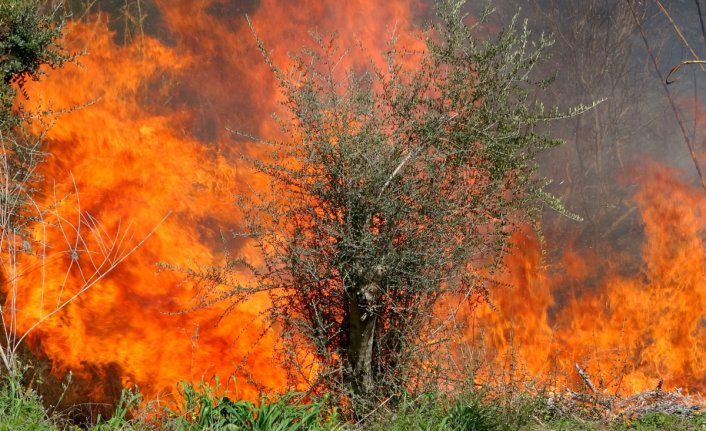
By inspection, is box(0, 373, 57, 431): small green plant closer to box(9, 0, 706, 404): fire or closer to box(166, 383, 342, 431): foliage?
box(166, 383, 342, 431): foliage

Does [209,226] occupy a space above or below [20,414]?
above

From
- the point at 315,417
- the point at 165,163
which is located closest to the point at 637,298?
the point at 165,163

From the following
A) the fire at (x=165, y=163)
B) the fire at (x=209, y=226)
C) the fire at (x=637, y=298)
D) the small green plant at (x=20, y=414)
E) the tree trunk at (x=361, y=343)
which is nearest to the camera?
the small green plant at (x=20, y=414)

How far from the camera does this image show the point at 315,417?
5898 millimetres

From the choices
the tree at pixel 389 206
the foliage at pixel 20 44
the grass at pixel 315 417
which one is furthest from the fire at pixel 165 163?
the grass at pixel 315 417

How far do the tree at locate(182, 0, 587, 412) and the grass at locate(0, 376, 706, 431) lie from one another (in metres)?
0.95

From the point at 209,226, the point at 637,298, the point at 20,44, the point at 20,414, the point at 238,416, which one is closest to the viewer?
the point at 20,414

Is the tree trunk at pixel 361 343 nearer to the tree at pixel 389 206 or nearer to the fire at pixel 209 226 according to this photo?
the tree at pixel 389 206

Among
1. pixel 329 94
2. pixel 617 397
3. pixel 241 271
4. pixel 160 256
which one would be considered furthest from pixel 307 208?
pixel 241 271

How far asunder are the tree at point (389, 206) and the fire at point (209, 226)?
4.10 meters

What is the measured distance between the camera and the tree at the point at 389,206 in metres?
7.99

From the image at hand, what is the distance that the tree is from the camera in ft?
26.2

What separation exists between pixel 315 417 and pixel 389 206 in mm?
2703

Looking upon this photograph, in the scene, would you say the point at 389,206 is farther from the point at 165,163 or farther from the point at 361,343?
the point at 165,163
